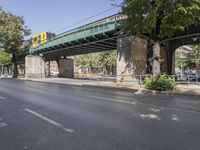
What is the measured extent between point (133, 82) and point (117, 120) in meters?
17.9

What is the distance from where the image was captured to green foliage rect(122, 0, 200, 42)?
58.5 feet

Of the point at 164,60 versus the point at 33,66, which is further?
the point at 33,66

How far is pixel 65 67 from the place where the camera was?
5956 centimetres

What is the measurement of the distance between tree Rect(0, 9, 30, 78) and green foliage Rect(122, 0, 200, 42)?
139 feet

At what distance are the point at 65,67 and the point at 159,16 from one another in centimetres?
4207

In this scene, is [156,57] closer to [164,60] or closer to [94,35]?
[94,35]

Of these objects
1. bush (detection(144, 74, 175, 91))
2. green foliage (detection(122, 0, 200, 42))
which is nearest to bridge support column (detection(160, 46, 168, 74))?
green foliage (detection(122, 0, 200, 42))

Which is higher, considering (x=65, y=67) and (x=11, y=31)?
(x=11, y=31)

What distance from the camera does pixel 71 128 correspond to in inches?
249

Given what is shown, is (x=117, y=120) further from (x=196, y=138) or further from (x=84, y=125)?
(x=196, y=138)

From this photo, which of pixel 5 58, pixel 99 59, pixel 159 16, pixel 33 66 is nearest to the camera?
pixel 159 16

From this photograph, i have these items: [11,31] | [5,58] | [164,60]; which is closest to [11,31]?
[11,31]

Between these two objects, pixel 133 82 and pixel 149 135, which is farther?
pixel 133 82

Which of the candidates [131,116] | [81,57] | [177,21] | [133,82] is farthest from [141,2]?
[81,57]
